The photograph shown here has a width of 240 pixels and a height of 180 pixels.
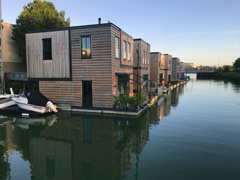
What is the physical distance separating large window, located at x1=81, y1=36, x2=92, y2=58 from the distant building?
72.3ft

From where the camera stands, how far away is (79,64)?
67.6 feet

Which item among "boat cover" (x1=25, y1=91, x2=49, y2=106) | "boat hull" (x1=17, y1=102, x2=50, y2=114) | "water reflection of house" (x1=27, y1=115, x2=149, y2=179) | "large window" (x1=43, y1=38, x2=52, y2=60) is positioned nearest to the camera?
"water reflection of house" (x1=27, y1=115, x2=149, y2=179)

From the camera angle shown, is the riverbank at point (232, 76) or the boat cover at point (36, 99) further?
the riverbank at point (232, 76)

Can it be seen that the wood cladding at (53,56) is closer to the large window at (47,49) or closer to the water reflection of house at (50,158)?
the large window at (47,49)

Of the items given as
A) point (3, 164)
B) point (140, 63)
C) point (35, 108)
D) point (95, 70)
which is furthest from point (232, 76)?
point (3, 164)

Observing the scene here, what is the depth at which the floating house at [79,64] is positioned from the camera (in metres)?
19.6

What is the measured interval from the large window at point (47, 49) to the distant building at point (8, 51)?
1738 centimetres

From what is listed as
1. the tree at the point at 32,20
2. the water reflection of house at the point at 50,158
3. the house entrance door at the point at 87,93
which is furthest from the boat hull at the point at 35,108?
the tree at the point at 32,20

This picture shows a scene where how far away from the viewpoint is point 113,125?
52.4ft

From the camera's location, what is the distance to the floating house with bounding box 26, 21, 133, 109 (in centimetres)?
1958

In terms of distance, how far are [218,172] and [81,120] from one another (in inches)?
481

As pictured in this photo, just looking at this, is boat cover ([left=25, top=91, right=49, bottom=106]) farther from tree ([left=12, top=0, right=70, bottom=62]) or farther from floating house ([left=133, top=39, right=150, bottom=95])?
tree ([left=12, top=0, right=70, bottom=62])

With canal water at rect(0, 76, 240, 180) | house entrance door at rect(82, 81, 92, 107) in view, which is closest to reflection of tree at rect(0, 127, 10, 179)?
canal water at rect(0, 76, 240, 180)

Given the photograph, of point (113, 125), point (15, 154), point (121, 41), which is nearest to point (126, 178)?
point (15, 154)
